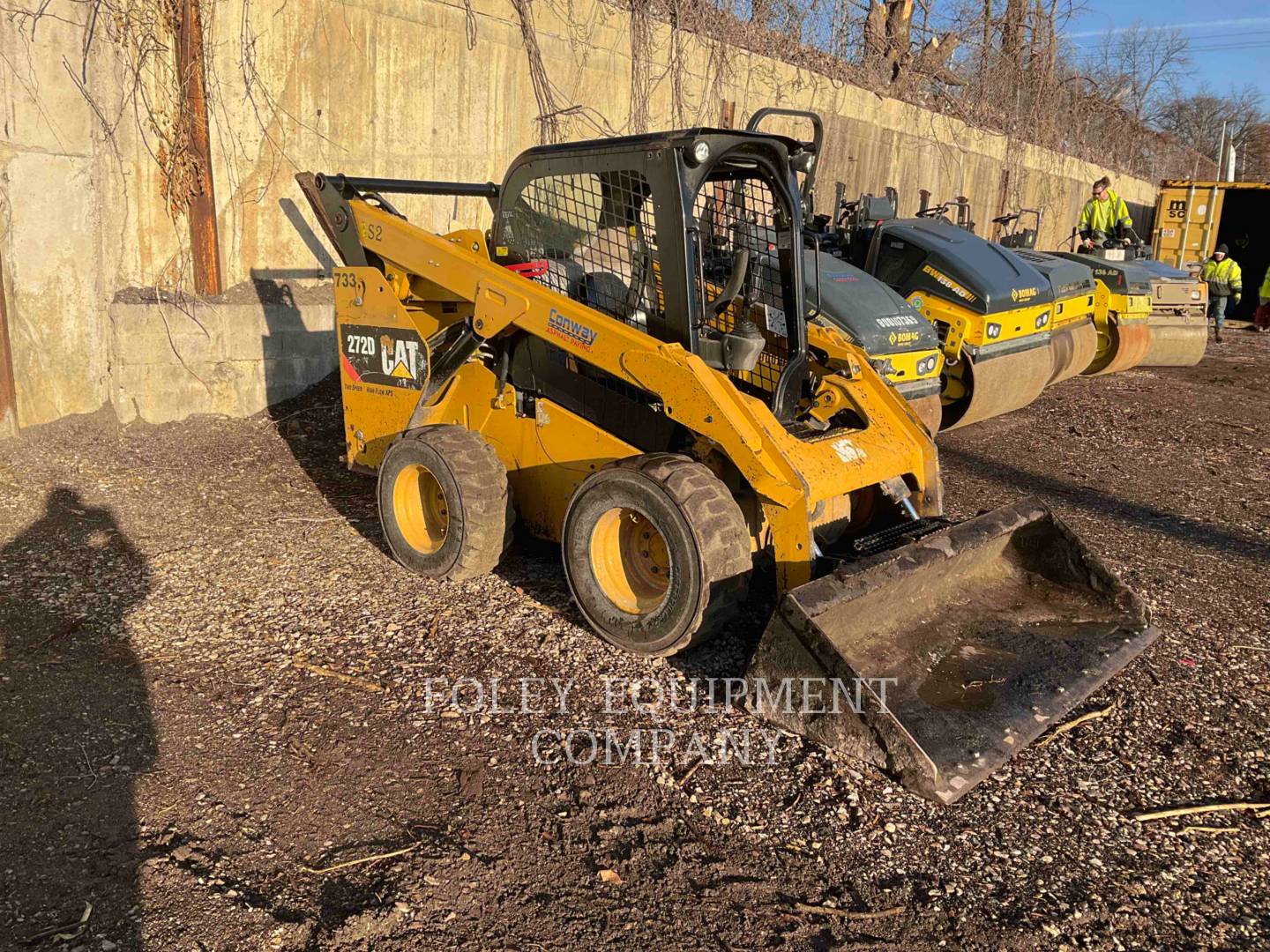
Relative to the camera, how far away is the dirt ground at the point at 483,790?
2.58 metres

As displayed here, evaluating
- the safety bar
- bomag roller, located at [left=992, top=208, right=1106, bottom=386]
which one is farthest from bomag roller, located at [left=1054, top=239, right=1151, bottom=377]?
the safety bar

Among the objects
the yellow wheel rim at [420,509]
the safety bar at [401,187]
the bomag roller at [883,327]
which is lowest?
the yellow wheel rim at [420,509]

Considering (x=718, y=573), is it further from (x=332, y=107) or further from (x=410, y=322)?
(x=332, y=107)

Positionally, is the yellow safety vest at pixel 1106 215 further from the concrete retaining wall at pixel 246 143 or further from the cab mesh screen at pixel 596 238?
the cab mesh screen at pixel 596 238

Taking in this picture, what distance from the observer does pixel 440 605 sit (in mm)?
4496

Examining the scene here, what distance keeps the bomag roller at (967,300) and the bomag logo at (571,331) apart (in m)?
4.04

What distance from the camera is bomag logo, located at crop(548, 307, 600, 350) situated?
3979 mm

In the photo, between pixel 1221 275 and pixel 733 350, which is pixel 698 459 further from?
pixel 1221 275

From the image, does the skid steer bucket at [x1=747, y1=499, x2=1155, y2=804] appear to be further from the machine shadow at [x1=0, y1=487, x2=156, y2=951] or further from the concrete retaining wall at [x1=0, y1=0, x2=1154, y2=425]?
the concrete retaining wall at [x1=0, y1=0, x2=1154, y2=425]

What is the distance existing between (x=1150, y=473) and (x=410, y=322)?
5331 mm

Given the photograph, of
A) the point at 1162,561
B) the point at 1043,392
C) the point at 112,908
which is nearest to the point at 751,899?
the point at 112,908

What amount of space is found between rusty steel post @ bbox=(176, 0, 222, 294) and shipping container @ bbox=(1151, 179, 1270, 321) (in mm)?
15938

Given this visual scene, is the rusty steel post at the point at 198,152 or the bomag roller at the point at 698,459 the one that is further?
the rusty steel post at the point at 198,152

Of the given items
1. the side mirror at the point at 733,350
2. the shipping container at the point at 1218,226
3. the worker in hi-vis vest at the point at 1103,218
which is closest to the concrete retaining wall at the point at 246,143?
the side mirror at the point at 733,350
